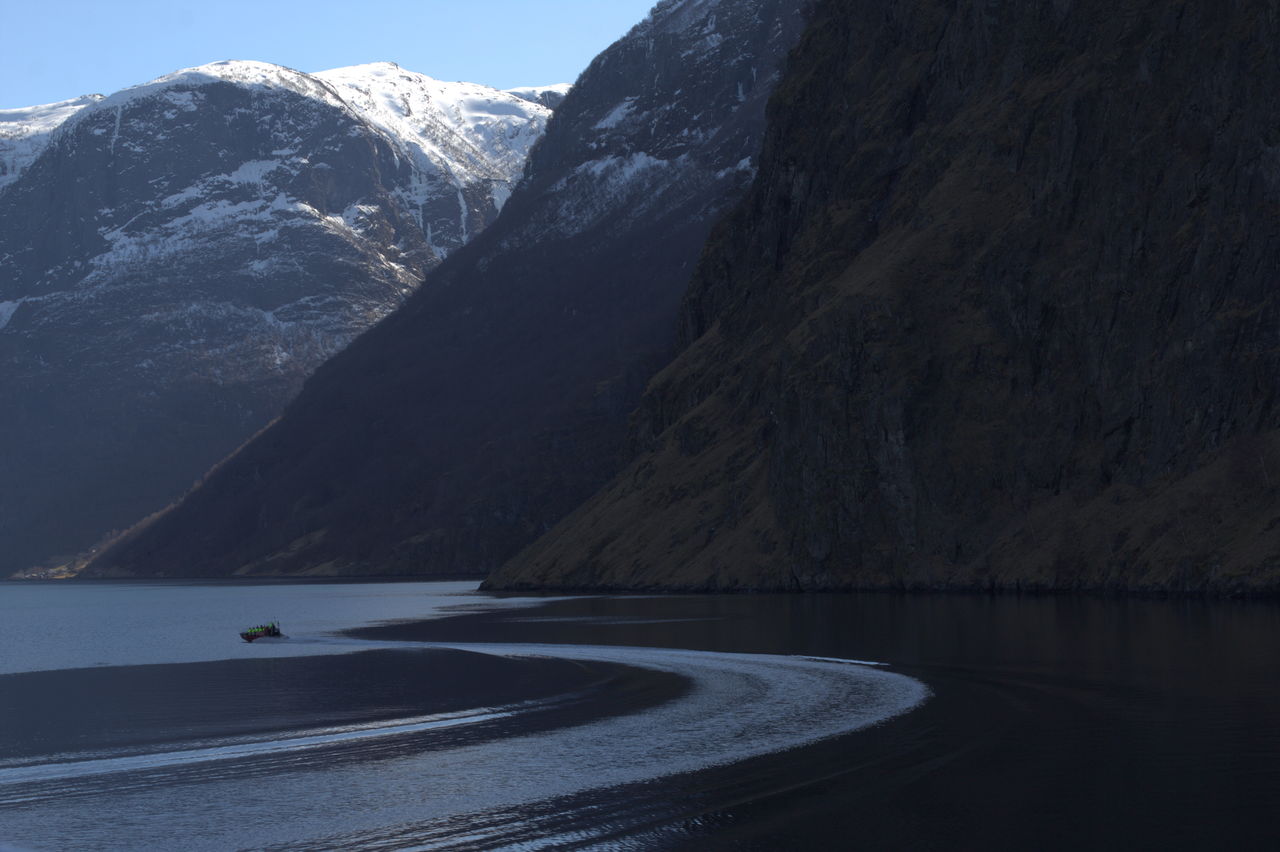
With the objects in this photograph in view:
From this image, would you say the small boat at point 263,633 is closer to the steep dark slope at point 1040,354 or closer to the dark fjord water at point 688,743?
the dark fjord water at point 688,743

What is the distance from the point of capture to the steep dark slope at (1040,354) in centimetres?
12419

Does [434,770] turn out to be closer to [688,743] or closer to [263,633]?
[688,743]

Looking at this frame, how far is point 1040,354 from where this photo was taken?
478 feet

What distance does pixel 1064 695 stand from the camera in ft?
176

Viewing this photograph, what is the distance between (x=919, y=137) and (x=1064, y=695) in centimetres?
14194

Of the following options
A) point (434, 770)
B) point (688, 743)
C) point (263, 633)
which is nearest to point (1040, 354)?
point (263, 633)

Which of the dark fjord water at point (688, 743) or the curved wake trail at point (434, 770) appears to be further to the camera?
the curved wake trail at point (434, 770)

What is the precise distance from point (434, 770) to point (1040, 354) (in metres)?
113

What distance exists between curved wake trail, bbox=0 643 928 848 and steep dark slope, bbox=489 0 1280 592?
62657 millimetres

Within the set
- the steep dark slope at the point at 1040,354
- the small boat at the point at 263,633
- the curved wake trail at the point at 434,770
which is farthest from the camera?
the steep dark slope at the point at 1040,354

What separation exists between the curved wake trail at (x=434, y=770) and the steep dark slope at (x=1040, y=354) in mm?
62657

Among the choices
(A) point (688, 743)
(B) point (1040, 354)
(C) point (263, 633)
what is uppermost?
(B) point (1040, 354)

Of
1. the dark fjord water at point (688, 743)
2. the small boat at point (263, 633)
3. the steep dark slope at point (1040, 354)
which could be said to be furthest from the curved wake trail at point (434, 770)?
the steep dark slope at point (1040, 354)

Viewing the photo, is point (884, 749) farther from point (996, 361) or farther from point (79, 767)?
point (996, 361)
